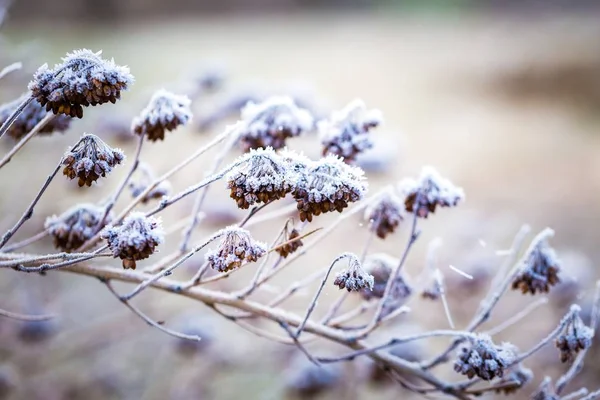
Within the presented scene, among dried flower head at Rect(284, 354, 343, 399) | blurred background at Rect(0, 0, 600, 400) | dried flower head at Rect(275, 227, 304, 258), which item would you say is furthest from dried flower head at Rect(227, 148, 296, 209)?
dried flower head at Rect(284, 354, 343, 399)

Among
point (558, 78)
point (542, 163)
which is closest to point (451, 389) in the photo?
point (542, 163)

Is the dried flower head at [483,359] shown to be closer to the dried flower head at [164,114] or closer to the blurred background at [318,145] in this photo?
the dried flower head at [164,114]

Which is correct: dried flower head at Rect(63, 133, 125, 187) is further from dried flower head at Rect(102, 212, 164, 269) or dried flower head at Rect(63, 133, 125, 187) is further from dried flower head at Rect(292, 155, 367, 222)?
dried flower head at Rect(292, 155, 367, 222)

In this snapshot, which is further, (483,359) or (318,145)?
(318,145)

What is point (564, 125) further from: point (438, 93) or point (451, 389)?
point (451, 389)

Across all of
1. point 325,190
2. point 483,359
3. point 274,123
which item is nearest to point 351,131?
point 274,123

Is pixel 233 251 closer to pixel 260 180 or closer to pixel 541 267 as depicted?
pixel 260 180

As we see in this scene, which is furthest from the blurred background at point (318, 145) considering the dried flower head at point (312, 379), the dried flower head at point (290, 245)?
the dried flower head at point (290, 245)
